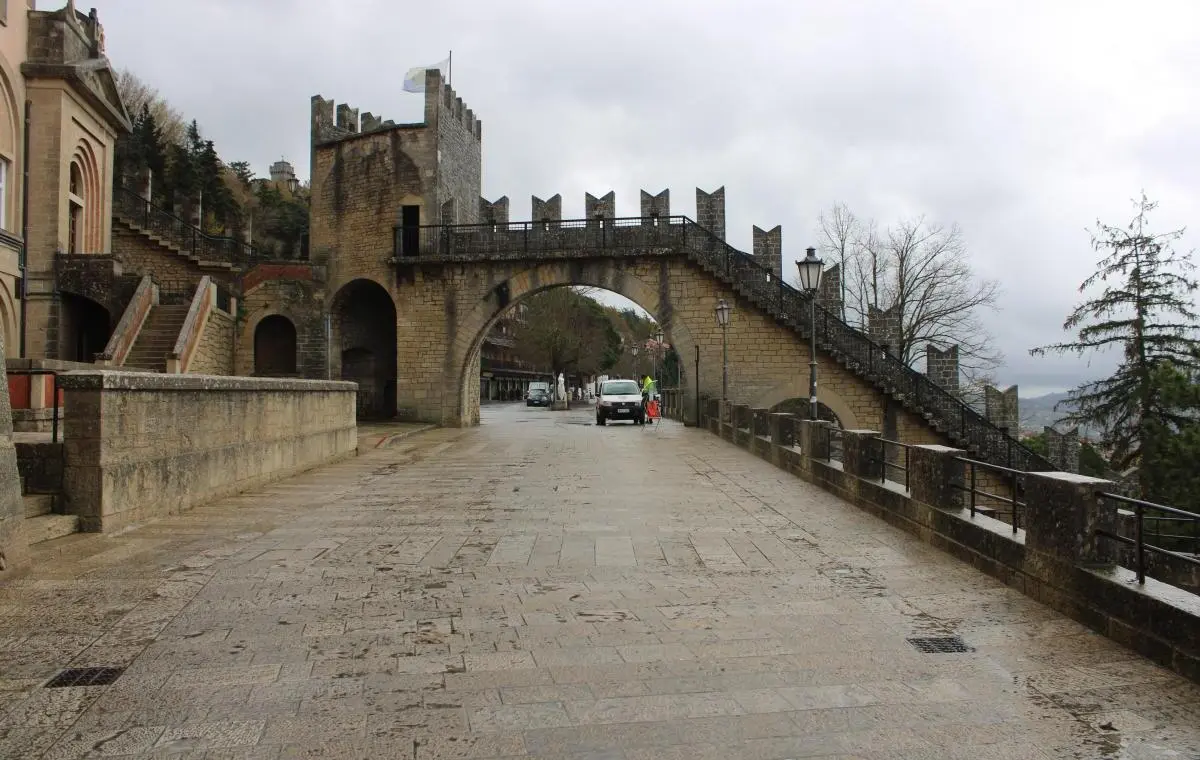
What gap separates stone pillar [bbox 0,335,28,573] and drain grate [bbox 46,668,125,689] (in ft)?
7.04

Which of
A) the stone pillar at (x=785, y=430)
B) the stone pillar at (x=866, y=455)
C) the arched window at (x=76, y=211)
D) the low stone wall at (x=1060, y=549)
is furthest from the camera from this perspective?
the arched window at (x=76, y=211)

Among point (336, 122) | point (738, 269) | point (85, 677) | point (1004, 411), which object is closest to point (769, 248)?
point (738, 269)

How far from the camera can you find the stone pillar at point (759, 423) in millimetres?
17312

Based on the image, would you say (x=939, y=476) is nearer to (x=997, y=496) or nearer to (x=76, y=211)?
(x=997, y=496)

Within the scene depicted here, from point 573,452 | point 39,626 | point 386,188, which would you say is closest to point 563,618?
point 39,626

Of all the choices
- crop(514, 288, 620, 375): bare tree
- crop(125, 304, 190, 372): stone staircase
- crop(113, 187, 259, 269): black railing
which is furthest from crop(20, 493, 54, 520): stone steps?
crop(514, 288, 620, 375): bare tree

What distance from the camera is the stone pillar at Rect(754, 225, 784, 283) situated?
88.2ft

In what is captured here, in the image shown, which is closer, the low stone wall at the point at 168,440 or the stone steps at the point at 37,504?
the stone steps at the point at 37,504

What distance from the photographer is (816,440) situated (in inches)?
488

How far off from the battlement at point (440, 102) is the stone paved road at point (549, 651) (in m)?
23.4

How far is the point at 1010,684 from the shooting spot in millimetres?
4082

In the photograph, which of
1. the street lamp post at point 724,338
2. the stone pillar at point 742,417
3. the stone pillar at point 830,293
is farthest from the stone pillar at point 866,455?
the stone pillar at point 830,293

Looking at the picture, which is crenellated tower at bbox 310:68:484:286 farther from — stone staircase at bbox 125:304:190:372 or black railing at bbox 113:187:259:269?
stone staircase at bbox 125:304:190:372

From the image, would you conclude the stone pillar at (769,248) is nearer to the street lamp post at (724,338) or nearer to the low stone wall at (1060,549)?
the street lamp post at (724,338)
